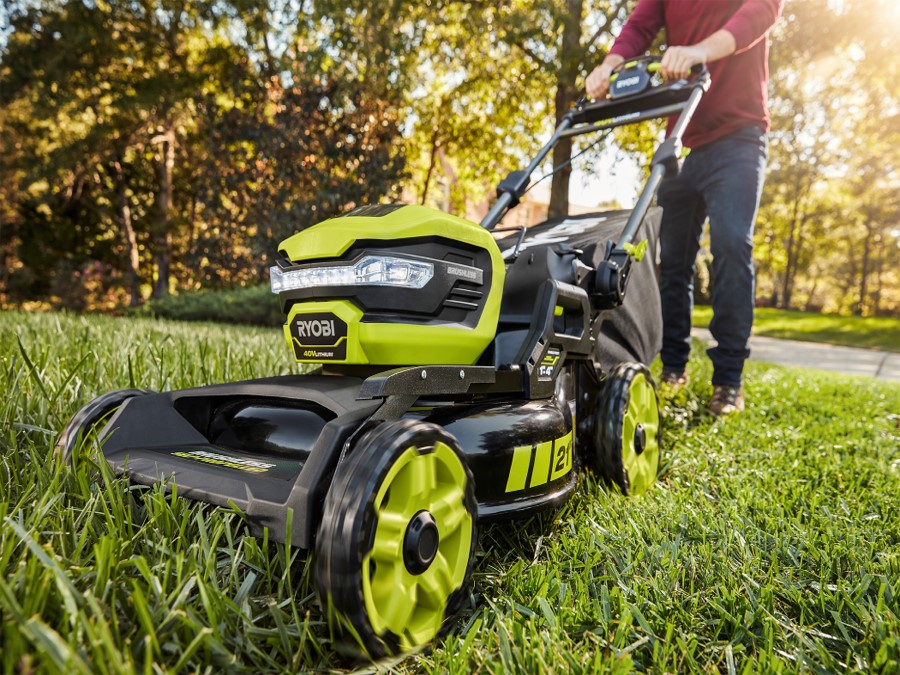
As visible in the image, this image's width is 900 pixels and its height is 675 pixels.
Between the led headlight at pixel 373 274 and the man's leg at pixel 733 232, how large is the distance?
1.96m

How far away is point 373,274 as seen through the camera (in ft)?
4.53

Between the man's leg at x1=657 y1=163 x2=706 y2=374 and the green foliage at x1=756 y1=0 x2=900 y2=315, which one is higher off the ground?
the green foliage at x1=756 y1=0 x2=900 y2=315

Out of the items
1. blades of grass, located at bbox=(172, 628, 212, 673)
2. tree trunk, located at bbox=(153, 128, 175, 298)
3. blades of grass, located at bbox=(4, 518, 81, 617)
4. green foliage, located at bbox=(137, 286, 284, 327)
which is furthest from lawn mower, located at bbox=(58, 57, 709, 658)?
tree trunk, located at bbox=(153, 128, 175, 298)

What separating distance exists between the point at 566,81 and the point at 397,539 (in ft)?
18.7

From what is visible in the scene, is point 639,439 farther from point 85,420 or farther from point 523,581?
point 85,420

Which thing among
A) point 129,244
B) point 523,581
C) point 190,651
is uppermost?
point 129,244

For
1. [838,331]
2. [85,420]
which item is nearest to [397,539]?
[85,420]

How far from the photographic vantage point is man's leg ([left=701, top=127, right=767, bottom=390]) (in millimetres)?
2863

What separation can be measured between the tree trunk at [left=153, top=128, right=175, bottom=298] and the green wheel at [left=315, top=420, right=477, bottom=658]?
12.5 metres

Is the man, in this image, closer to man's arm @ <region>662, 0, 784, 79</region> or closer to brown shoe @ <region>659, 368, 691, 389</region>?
man's arm @ <region>662, 0, 784, 79</region>

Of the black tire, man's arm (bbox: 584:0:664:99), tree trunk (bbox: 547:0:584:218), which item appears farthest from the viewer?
tree trunk (bbox: 547:0:584:218)

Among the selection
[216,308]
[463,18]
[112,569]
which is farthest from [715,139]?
[216,308]

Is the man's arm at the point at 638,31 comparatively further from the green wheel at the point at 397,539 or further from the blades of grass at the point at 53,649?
the blades of grass at the point at 53,649

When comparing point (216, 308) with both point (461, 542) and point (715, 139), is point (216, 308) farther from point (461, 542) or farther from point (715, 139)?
point (461, 542)
